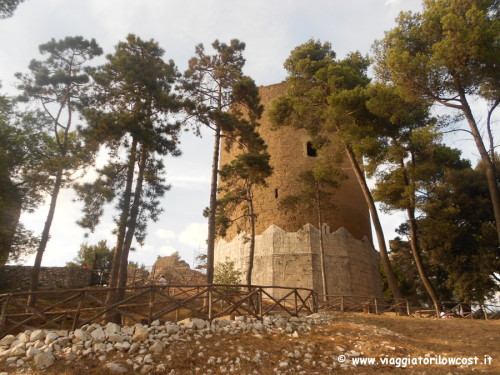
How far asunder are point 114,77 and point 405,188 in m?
12.1

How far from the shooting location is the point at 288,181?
19.6 m

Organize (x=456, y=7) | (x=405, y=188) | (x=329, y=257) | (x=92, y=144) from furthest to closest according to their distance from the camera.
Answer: (x=329, y=257) → (x=405, y=188) → (x=92, y=144) → (x=456, y=7)

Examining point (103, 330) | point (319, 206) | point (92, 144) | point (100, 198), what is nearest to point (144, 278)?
point (100, 198)

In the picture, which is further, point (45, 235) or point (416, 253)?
point (416, 253)

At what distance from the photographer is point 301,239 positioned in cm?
1788

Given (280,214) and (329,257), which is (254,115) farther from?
(329,257)

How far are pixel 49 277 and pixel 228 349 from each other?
12.9 m

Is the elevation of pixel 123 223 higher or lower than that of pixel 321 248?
higher

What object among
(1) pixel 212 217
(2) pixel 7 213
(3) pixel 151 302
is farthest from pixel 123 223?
(2) pixel 7 213

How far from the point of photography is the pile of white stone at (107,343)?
227 inches

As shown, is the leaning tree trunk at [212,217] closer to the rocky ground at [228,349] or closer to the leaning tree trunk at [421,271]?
the rocky ground at [228,349]

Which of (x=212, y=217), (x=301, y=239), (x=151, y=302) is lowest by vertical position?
(x=151, y=302)

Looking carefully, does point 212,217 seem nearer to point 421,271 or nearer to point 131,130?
point 131,130

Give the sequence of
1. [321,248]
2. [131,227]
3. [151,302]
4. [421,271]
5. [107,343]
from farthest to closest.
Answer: [321,248]
[421,271]
[131,227]
[151,302]
[107,343]
